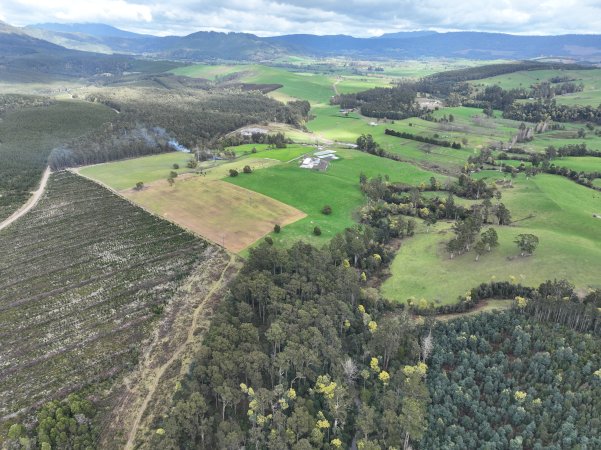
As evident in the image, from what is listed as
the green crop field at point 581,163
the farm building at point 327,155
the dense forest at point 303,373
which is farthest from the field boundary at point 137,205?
the green crop field at point 581,163

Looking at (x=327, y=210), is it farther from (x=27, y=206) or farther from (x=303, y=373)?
(x=27, y=206)

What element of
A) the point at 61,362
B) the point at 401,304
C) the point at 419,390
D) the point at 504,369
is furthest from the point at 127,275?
the point at 504,369

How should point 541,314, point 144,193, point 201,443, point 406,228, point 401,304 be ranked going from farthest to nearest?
point 144,193
point 406,228
point 401,304
point 541,314
point 201,443

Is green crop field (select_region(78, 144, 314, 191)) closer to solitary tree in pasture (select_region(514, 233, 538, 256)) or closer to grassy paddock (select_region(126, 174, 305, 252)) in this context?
grassy paddock (select_region(126, 174, 305, 252))

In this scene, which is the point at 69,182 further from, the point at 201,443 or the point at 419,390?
the point at 419,390

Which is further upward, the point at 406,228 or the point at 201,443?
the point at 406,228

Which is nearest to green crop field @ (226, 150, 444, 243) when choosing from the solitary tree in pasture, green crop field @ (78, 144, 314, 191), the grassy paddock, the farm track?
the grassy paddock
